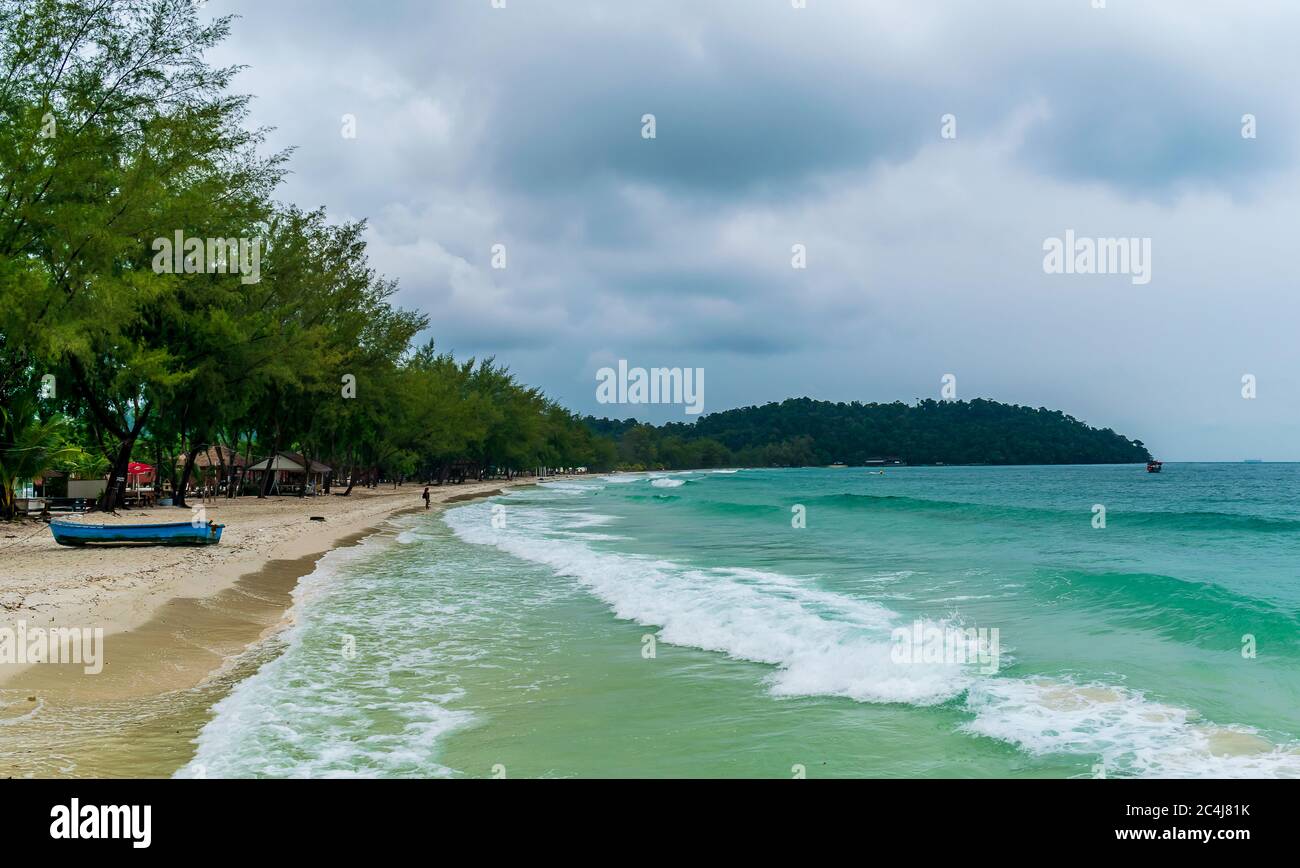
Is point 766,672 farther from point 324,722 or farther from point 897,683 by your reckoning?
point 324,722

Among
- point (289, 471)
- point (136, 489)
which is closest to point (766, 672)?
point (136, 489)

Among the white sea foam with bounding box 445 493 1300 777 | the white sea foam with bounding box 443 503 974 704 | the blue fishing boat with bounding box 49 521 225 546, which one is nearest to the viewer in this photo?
the white sea foam with bounding box 445 493 1300 777

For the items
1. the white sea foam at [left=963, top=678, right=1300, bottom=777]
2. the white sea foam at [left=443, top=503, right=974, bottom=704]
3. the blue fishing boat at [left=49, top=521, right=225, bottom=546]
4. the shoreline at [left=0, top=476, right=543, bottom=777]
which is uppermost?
the blue fishing boat at [left=49, top=521, right=225, bottom=546]

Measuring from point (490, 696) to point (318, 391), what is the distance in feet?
147

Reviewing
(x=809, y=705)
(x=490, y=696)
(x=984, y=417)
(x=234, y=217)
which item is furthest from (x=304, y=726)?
(x=984, y=417)

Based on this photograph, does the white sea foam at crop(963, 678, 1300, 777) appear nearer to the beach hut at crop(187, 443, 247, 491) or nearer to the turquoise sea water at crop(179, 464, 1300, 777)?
the turquoise sea water at crop(179, 464, 1300, 777)

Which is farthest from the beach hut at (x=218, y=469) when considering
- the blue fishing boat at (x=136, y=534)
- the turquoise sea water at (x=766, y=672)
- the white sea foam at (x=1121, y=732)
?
the white sea foam at (x=1121, y=732)

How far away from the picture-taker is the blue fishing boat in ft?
66.5

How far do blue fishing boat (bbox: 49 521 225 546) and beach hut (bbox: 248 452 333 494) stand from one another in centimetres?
3228

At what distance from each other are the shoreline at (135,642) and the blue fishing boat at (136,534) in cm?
26

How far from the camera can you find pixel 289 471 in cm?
6412

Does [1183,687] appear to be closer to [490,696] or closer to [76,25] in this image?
[490,696]

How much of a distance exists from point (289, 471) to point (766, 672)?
2388 inches

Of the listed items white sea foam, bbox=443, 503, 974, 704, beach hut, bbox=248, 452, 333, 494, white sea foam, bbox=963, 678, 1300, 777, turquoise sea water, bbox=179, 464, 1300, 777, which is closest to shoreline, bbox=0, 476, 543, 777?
turquoise sea water, bbox=179, 464, 1300, 777
